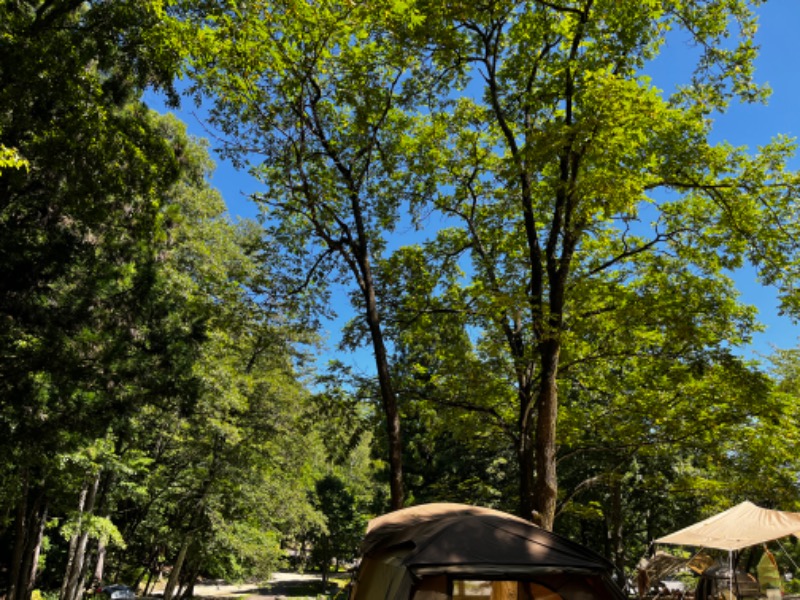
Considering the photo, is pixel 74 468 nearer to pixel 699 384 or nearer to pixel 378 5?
pixel 378 5

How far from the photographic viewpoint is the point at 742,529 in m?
8.77

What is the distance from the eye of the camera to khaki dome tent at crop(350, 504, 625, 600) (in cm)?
464

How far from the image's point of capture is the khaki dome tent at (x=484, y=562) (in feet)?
15.2

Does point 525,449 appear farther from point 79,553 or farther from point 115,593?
point 115,593

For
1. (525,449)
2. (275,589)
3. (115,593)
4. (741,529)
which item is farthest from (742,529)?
(275,589)

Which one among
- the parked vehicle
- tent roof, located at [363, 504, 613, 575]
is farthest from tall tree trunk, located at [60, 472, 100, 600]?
tent roof, located at [363, 504, 613, 575]

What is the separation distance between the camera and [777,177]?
824cm

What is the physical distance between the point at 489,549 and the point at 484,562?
0.67ft

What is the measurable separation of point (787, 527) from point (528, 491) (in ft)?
13.8

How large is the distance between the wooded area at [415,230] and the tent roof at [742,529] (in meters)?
1.15

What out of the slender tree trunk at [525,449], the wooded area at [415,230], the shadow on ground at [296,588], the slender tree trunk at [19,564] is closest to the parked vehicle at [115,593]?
the slender tree trunk at [19,564]

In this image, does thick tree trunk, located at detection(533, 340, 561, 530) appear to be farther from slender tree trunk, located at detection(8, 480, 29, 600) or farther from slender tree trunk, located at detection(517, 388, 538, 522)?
slender tree trunk, located at detection(8, 480, 29, 600)

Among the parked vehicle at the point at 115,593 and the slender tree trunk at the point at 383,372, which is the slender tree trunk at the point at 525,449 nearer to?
the slender tree trunk at the point at 383,372

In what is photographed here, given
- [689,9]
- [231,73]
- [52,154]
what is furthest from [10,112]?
[689,9]
